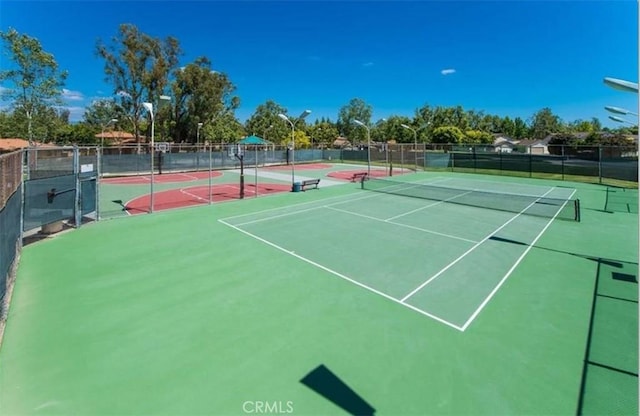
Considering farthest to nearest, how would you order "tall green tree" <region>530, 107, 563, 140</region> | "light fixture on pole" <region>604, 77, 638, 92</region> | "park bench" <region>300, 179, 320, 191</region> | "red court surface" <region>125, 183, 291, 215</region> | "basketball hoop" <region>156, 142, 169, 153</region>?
"tall green tree" <region>530, 107, 563, 140</region>, "basketball hoop" <region>156, 142, 169, 153</region>, "park bench" <region>300, 179, 320, 191</region>, "red court surface" <region>125, 183, 291, 215</region>, "light fixture on pole" <region>604, 77, 638, 92</region>

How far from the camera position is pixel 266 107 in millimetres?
81625

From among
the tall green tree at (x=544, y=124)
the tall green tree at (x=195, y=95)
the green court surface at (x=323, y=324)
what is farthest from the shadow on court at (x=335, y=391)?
the tall green tree at (x=544, y=124)

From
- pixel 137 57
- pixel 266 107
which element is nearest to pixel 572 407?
pixel 137 57

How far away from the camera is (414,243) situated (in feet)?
31.9

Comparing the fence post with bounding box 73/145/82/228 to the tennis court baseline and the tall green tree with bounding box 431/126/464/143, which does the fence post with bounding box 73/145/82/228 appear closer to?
the tennis court baseline

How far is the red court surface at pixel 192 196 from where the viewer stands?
15.3 m

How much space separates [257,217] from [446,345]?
377 inches

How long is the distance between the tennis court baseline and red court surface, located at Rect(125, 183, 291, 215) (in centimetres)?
437

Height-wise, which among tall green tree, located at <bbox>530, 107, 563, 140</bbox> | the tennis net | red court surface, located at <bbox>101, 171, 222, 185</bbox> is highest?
tall green tree, located at <bbox>530, 107, 563, 140</bbox>

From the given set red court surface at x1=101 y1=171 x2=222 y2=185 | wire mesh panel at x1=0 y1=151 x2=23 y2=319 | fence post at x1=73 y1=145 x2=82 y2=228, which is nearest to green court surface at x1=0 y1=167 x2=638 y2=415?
wire mesh panel at x1=0 y1=151 x2=23 y2=319

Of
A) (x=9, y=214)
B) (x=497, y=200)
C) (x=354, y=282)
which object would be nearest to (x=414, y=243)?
(x=354, y=282)

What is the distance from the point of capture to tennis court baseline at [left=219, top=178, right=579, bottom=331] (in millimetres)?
6605

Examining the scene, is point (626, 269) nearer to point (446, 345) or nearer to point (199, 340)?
point (446, 345)

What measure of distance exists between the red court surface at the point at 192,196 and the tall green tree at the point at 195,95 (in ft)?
67.8
